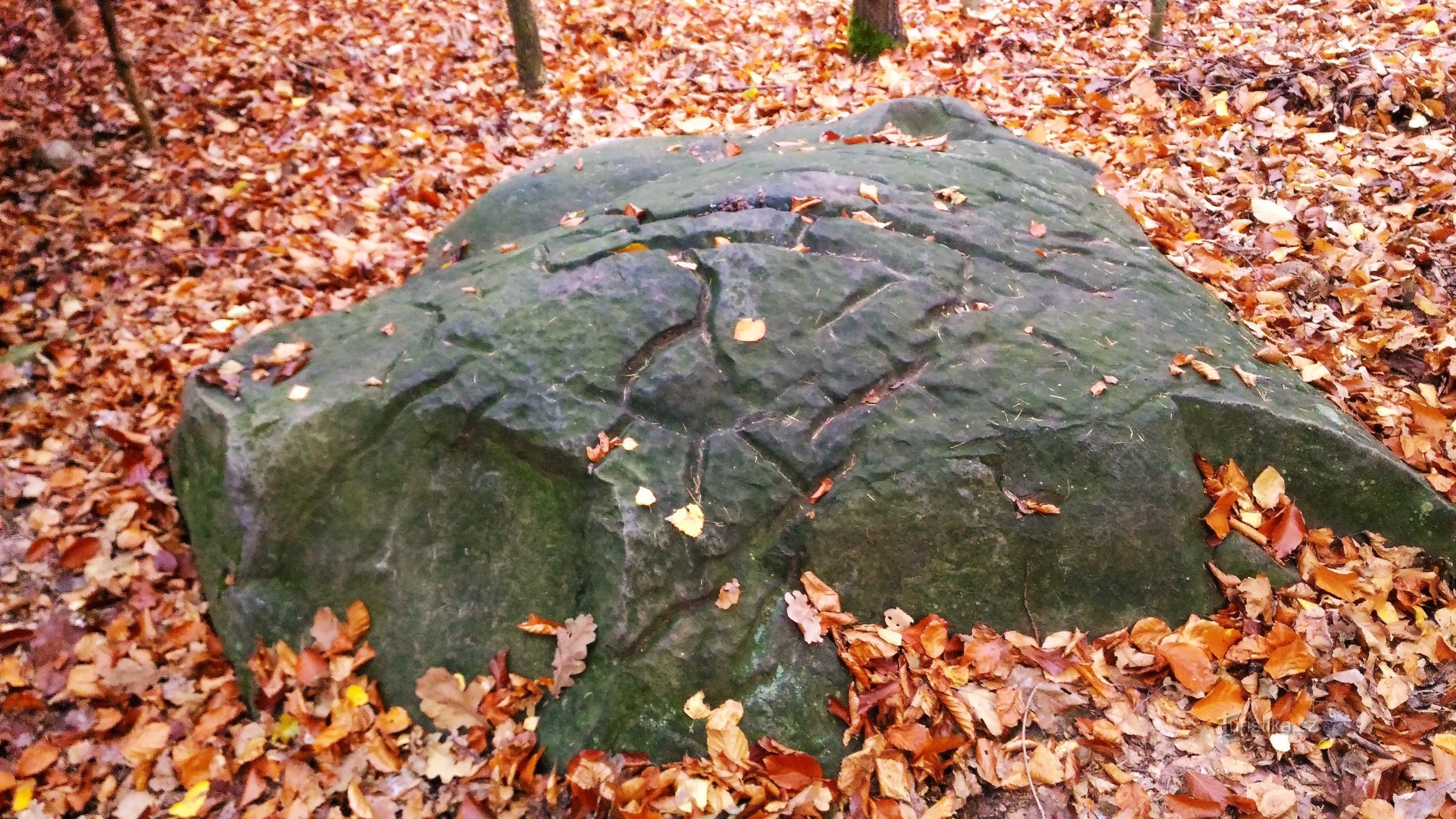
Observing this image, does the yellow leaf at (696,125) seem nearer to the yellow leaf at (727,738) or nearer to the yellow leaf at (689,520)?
the yellow leaf at (689,520)

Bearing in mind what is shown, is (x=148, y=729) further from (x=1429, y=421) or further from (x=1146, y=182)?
(x=1146, y=182)

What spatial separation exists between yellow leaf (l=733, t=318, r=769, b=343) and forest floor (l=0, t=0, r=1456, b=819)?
1008 mm

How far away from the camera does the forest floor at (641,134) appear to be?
273 centimetres

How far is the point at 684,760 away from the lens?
2721 millimetres

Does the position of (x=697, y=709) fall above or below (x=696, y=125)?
below

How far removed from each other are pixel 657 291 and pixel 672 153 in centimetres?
201

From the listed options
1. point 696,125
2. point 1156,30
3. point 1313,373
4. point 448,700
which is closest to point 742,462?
point 448,700

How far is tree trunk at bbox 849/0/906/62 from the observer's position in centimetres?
711

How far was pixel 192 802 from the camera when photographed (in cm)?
294

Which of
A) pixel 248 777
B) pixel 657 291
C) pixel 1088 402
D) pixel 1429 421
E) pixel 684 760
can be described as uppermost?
pixel 657 291

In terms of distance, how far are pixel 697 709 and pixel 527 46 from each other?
5985mm

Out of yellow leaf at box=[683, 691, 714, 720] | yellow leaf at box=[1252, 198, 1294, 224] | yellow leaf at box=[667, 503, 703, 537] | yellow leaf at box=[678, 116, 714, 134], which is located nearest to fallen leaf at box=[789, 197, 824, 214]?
yellow leaf at box=[667, 503, 703, 537]

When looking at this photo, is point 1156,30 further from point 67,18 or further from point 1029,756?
point 67,18

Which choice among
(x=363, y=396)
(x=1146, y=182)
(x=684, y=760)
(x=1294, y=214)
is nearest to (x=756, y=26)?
(x=1146, y=182)
